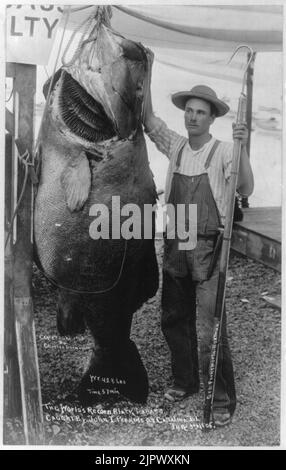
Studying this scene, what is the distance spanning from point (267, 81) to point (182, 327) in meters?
1.38

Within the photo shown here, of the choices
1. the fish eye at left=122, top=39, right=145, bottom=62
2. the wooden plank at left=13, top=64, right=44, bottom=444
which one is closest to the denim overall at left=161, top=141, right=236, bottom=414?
the fish eye at left=122, top=39, right=145, bottom=62

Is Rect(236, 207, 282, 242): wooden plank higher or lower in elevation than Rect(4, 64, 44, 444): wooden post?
higher

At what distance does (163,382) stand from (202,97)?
1.53 meters

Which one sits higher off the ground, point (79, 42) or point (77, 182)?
point (79, 42)

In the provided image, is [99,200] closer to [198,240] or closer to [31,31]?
[198,240]

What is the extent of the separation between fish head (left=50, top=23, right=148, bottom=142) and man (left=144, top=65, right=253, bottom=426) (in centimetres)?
13

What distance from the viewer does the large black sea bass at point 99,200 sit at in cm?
346

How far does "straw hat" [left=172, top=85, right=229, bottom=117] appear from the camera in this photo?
11.4 ft

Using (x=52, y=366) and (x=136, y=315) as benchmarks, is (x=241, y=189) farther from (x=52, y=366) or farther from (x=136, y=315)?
(x=52, y=366)

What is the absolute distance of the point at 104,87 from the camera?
3.44 m

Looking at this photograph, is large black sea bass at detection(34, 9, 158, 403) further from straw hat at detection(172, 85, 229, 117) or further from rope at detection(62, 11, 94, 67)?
straw hat at detection(172, 85, 229, 117)

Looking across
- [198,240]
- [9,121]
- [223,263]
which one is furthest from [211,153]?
[9,121]

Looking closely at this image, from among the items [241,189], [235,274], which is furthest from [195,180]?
[235,274]

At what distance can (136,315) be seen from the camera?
3.58 m
